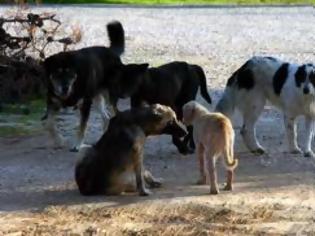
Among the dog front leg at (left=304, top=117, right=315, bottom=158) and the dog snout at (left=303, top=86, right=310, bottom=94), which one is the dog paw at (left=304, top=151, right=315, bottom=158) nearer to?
the dog front leg at (left=304, top=117, right=315, bottom=158)

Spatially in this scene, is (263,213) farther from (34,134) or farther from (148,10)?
(148,10)

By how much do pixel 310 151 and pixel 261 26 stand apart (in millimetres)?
19146

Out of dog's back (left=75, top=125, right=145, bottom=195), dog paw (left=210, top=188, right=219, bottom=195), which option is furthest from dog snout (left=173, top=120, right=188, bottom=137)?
dog paw (left=210, top=188, right=219, bottom=195)

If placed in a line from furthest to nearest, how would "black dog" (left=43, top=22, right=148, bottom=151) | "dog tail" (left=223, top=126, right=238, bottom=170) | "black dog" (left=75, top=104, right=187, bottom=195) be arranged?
"black dog" (left=43, top=22, right=148, bottom=151) < "black dog" (left=75, top=104, right=187, bottom=195) < "dog tail" (left=223, top=126, right=238, bottom=170)

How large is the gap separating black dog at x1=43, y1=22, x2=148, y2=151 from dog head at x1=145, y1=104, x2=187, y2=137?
A: 6.99ft

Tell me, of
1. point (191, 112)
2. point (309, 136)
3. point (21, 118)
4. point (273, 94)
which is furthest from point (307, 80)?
point (21, 118)

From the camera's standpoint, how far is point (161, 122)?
10188mm

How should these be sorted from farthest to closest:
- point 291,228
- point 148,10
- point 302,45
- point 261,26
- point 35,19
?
point 148,10, point 261,26, point 302,45, point 35,19, point 291,228

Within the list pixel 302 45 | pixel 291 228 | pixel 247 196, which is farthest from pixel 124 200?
pixel 302 45

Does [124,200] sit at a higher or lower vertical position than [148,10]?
higher

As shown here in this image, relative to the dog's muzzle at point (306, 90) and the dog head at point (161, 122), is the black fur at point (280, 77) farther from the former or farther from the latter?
Result: the dog head at point (161, 122)

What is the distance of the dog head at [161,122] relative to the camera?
399 inches

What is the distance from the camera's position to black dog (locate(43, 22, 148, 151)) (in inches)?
488

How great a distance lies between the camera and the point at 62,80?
1237cm
